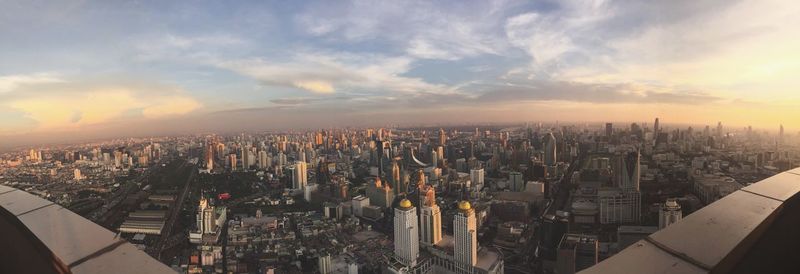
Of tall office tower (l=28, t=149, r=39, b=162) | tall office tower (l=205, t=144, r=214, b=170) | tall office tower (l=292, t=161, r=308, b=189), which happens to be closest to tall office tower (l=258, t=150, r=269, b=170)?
tall office tower (l=205, t=144, r=214, b=170)

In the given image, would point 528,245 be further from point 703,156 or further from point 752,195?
point 752,195

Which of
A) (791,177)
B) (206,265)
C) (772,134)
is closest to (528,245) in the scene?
(772,134)

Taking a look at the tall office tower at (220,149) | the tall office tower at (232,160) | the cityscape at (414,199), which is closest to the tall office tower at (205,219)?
the cityscape at (414,199)

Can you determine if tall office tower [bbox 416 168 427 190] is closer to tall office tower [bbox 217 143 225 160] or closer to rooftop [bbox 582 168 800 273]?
tall office tower [bbox 217 143 225 160]

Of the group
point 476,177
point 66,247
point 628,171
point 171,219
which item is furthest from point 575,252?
point 476,177

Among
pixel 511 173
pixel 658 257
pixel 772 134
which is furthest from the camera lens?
pixel 511 173

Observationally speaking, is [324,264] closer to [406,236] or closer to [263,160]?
[406,236]
